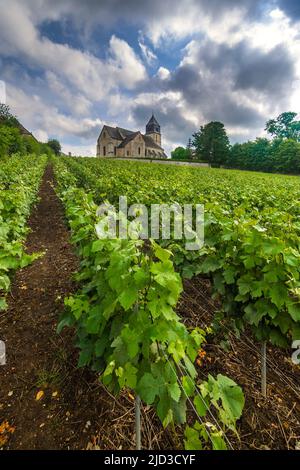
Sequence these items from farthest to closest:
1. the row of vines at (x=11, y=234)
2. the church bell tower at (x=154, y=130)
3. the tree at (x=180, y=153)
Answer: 1. the tree at (x=180, y=153)
2. the church bell tower at (x=154, y=130)
3. the row of vines at (x=11, y=234)

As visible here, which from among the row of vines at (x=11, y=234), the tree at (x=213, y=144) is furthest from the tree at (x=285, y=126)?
the row of vines at (x=11, y=234)

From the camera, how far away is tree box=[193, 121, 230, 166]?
7212 cm

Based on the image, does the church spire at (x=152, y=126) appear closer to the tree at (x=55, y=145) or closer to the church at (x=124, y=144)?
the church at (x=124, y=144)

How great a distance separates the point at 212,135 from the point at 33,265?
78.9 m

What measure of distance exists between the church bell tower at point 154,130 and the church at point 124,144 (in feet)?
29.9

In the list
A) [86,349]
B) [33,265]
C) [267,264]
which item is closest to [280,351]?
[267,264]

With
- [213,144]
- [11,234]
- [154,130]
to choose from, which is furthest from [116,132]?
[11,234]

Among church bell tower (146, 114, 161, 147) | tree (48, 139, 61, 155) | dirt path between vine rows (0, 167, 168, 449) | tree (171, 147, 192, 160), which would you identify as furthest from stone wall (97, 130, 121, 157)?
dirt path between vine rows (0, 167, 168, 449)

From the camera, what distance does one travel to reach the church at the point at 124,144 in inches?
2872

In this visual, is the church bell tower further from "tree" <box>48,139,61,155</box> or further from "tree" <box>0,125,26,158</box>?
"tree" <box>0,125,26,158</box>

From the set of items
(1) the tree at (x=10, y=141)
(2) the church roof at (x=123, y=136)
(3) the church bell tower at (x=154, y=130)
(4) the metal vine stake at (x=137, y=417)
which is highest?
(3) the church bell tower at (x=154, y=130)

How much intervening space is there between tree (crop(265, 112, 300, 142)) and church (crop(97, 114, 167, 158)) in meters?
37.2

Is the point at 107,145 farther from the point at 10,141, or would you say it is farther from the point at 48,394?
the point at 48,394

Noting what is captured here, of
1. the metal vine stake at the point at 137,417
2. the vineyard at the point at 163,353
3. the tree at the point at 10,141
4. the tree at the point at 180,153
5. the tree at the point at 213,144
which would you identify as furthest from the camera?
the tree at the point at 180,153
